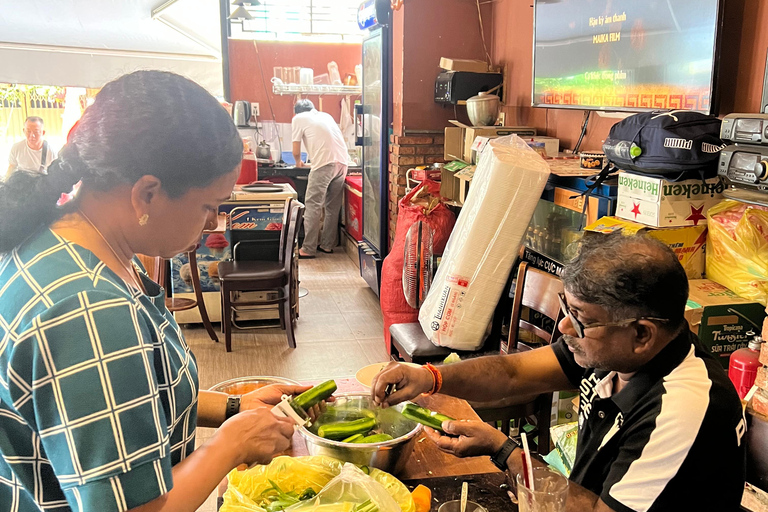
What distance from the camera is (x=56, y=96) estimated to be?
8.26m

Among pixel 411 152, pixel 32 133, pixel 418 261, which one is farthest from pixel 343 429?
pixel 32 133

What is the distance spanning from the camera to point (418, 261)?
13.3 feet

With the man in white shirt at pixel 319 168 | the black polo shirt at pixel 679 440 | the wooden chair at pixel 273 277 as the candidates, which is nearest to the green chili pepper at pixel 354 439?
the black polo shirt at pixel 679 440

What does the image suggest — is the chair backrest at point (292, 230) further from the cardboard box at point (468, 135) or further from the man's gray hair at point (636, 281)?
the man's gray hair at point (636, 281)

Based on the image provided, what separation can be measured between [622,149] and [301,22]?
7.67m

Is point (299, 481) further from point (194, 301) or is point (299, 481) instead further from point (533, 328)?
point (194, 301)

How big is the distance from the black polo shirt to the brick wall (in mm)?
3899

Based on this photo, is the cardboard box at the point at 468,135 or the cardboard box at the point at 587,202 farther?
the cardboard box at the point at 468,135

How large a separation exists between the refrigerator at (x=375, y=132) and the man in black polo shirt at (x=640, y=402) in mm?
4019

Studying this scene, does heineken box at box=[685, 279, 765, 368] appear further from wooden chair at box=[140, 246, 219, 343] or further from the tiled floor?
wooden chair at box=[140, 246, 219, 343]

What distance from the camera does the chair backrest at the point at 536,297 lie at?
259 centimetres

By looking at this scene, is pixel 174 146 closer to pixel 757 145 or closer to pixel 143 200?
pixel 143 200

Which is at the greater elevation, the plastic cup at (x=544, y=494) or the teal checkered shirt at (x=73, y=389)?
the teal checkered shirt at (x=73, y=389)

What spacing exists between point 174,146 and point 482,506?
91 cm
